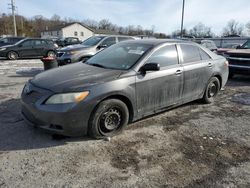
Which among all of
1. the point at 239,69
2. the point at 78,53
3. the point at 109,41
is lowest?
the point at 239,69

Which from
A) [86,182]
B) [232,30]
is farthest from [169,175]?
[232,30]

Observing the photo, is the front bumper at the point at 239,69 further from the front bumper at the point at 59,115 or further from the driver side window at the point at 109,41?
the front bumper at the point at 59,115

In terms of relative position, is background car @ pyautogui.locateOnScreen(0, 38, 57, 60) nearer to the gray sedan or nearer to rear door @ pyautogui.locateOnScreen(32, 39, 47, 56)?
rear door @ pyautogui.locateOnScreen(32, 39, 47, 56)

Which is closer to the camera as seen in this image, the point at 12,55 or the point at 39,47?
the point at 12,55

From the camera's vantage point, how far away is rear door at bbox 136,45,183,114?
4.30m

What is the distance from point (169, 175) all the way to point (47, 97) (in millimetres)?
2028

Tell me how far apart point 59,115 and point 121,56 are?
6.12 feet

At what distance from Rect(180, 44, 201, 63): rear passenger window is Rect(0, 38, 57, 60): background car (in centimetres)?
1413

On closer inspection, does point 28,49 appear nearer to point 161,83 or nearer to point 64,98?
point 161,83

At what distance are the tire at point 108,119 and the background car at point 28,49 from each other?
14.5 m

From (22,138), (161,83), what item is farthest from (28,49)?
(161,83)

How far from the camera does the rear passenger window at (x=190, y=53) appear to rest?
5.21m

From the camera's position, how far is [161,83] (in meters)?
4.55

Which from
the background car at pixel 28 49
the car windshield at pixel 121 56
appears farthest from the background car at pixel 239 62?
the background car at pixel 28 49
